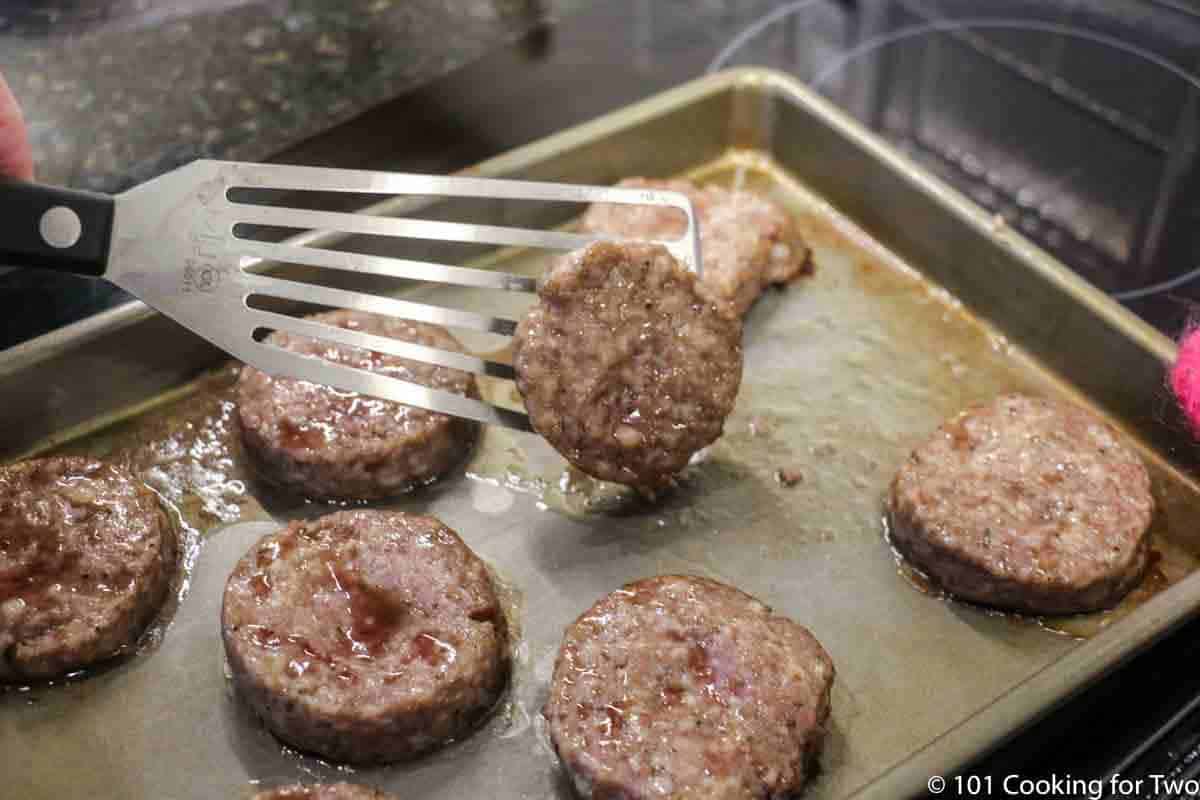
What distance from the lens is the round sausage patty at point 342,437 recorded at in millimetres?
2637

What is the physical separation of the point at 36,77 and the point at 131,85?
27cm

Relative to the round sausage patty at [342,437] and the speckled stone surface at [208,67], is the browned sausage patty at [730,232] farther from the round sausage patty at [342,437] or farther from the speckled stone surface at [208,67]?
the speckled stone surface at [208,67]

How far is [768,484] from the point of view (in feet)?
9.18

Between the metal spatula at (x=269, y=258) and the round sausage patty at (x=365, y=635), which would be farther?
the metal spatula at (x=269, y=258)

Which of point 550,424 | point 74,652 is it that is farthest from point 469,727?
point 74,652

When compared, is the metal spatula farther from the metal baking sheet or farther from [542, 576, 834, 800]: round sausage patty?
[542, 576, 834, 800]: round sausage patty

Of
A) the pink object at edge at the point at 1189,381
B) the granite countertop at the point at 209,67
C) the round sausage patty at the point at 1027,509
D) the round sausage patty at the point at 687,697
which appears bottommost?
the round sausage patty at the point at 687,697

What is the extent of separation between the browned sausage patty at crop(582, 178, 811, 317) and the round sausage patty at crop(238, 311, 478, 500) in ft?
2.38

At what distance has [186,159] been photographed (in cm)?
327

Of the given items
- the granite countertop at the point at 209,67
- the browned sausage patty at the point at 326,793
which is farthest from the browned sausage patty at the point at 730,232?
the browned sausage patty at the point at 326,793

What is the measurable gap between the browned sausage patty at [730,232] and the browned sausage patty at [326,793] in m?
1.49

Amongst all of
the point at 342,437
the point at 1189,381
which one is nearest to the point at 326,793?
the point at 342,437

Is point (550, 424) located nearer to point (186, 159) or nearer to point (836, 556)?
point (836, 556)

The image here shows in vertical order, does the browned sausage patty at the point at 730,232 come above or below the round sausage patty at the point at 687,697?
above
